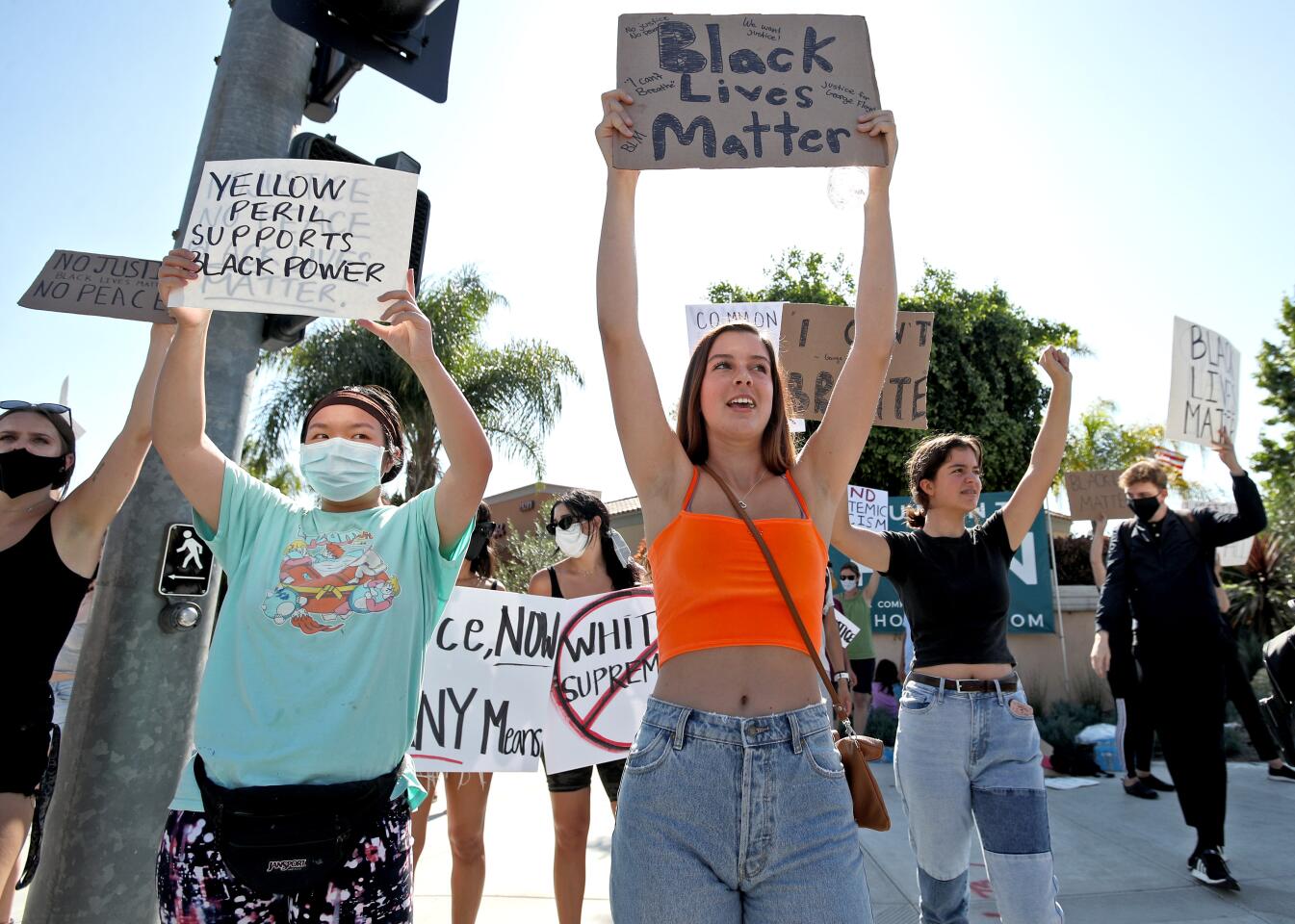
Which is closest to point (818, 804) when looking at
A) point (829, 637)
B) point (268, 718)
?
point (268, 718)

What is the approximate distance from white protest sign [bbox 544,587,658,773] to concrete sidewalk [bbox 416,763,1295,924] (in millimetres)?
637

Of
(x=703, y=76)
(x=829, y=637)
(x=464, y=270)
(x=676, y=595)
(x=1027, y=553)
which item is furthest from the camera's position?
(x=464, y=270)

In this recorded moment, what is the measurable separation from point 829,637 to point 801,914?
368cm

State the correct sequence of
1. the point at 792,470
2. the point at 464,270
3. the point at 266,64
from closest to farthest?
the point at 792,470 < the point at 266,64 < the point at 464,270

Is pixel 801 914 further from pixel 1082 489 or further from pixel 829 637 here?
pixel 1082 489

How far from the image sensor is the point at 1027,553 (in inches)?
429

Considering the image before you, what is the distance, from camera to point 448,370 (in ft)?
58.0

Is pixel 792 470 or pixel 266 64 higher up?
pixel 266 64

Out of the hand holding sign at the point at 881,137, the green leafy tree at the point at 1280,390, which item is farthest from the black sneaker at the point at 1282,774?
the green leafy tree at the point at 1280,390

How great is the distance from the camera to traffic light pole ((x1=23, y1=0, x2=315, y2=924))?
2.61 meters

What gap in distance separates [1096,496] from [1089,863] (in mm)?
4143

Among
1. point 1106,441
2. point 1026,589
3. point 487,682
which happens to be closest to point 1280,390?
point 1106,441

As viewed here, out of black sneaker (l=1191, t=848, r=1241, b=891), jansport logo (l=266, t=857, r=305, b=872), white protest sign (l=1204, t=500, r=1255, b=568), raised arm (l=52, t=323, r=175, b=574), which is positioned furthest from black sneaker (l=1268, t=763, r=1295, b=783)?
raised arm (l=52, t=323, r=175, b=574)

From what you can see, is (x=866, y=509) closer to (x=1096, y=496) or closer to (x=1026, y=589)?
(x=1096, y=496)
